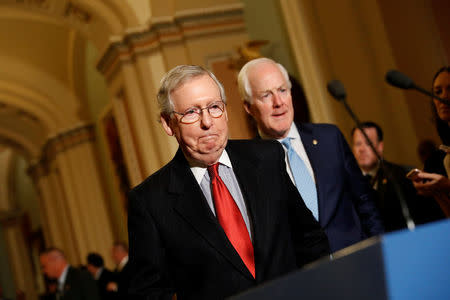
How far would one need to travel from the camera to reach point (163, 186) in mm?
2299

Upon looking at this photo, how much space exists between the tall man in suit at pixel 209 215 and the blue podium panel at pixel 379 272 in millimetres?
817

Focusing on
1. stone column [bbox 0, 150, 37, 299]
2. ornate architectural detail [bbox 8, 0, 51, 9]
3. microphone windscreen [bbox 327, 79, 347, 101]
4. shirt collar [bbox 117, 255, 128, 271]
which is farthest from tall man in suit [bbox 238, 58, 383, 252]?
stone column [bbox 0, 150, 37, 299]

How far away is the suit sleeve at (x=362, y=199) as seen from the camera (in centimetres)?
317

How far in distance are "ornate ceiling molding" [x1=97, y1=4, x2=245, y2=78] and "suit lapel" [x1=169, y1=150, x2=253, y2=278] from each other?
257 inches

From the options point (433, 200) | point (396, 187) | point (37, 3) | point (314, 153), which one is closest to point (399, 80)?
point (314, 153)

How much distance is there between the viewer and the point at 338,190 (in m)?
3.08

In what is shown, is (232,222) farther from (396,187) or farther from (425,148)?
(425,148)

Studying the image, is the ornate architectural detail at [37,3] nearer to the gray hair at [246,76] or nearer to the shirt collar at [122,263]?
the shirt collar at [122,263]

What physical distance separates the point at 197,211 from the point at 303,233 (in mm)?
411

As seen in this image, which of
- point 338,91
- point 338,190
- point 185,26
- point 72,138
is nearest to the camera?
point 338,91

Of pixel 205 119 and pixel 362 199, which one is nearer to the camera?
pixel 205 119

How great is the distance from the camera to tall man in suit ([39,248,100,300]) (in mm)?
7523

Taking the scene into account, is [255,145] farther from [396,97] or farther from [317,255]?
[396,97]

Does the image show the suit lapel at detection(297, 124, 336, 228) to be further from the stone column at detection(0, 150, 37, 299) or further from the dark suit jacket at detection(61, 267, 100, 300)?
the stone column at detection(0, 150, 37, 299)
